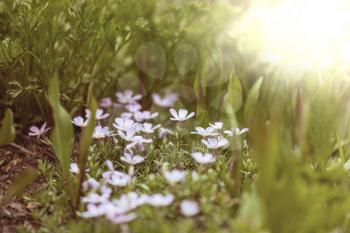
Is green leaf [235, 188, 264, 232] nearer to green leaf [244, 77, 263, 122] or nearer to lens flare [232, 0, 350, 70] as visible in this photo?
green leaf [244, 77, 263, 122]

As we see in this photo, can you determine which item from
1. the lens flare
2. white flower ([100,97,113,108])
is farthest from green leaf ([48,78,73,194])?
the lens flare

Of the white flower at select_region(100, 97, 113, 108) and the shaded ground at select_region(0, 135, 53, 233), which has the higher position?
the white flower at select_region(100, 97, 113, 108)

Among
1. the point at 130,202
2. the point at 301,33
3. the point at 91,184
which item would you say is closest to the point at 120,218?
the point at 130,202

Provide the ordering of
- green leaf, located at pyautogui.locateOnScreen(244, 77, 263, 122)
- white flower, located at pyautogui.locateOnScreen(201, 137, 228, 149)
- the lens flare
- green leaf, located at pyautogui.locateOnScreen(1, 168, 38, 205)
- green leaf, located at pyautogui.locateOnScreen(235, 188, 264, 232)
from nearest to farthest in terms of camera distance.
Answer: green leaf, located at pyautogui.locateOnScreen(235, 188, 264, 232) → green leaf, located at pyautogui.locateOnScreen(1, 168, 38, 205) → white flower, located at pyautogui.locateOnScreen(201, 137, 228, 149) → green leaf, located at pyautogui.locateOnScreen(244, 77, 263, 122) → the lens flare

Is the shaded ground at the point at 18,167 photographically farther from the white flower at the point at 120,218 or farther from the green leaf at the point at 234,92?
the green leaf at the point at 234,92

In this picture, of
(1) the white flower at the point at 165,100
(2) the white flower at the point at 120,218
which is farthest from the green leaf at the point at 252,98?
(2) the white flower at the point at 120,218

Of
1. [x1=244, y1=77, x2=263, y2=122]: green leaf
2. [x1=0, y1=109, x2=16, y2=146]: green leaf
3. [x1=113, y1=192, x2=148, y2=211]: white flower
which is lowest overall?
[x1=113, y1=192, x2=148, y2=211]: white flower

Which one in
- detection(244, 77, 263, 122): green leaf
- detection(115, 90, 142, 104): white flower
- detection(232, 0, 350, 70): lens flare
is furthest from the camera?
detection(115, 90, 142, 104): white flower
